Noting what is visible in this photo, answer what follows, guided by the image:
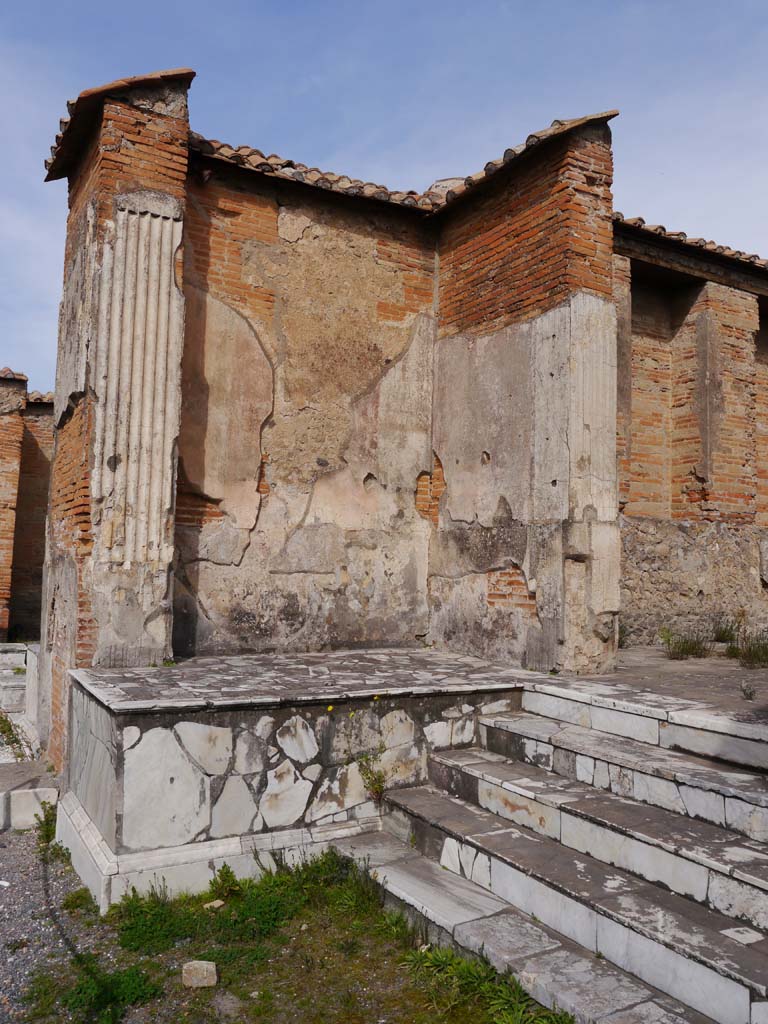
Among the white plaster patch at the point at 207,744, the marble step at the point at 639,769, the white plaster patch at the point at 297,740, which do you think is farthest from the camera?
the white plaster patch at the point at 297,740

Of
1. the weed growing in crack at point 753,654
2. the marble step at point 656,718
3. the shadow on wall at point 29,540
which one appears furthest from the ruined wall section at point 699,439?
the shadow on wall at point 29,540

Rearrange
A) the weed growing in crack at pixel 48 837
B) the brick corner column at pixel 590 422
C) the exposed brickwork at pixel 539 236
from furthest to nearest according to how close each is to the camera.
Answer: the exposed brickwork at pixel 539 236 < the brick corner column at pixel 590 422 < the weed growing in crack at pixel 48 837

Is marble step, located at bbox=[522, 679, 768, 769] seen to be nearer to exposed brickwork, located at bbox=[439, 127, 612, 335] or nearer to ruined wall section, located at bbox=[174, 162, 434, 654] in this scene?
ruined wall section, located at bbox=[174, 162, 434, 654]

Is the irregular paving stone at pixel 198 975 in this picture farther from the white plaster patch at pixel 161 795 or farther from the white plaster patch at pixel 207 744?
the white plaster patch at pixel 207 744

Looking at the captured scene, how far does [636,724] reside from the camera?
13.8ft

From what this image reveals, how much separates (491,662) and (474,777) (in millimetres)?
1776

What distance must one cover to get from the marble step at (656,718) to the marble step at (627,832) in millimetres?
426

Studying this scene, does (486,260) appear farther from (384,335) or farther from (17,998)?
(17,998)

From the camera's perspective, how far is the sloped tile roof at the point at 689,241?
831cm

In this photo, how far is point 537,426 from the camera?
5.84 metres

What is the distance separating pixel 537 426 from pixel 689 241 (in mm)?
4421

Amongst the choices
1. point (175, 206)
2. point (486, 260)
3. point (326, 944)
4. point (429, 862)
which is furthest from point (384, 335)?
point (326, 944)

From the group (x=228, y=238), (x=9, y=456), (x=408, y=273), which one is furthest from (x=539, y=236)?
(x=9, y=456)

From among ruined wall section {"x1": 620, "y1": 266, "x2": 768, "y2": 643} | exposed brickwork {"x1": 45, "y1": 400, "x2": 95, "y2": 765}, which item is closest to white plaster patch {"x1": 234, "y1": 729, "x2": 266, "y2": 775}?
exposed brickwork {"x1": 45, "y1": 400, "x2": 95, "y2": 765}
